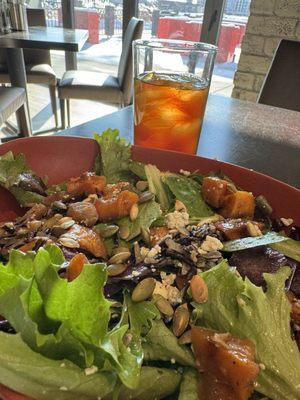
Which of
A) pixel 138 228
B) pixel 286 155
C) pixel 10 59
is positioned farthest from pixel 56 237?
pixel 10 59

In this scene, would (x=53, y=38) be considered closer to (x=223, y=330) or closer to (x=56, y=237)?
(x=56, y=237)

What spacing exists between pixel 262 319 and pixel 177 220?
8.6 inches

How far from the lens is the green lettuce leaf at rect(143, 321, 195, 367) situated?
16.5 inches

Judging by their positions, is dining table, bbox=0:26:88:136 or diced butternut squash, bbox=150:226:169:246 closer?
diced butternut squash, bbox=150:226:169:246

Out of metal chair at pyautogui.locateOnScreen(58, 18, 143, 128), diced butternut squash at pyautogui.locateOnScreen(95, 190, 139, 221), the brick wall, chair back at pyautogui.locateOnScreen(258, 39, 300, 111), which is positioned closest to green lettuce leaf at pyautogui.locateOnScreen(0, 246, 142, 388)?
diced butternut squash at pyautogui.locateOnScreen(95, 190, 139, 221)

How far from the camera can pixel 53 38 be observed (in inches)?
99.0

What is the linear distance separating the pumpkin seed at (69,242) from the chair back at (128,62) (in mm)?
2472

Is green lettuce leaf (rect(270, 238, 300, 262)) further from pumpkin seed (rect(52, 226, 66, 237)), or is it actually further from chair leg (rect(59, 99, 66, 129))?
chair leg (rect(59, 99, 66, 129))

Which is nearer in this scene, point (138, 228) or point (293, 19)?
point (138, 228)

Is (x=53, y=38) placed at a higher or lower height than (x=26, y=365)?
lower

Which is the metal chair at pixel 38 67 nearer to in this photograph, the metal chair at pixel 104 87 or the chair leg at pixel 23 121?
the metal chair at pixel 104 87

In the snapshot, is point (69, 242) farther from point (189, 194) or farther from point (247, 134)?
point (247, 134)

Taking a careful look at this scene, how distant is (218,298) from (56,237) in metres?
0.26

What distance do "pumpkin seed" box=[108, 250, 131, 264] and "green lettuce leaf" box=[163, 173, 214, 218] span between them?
0.52ft
